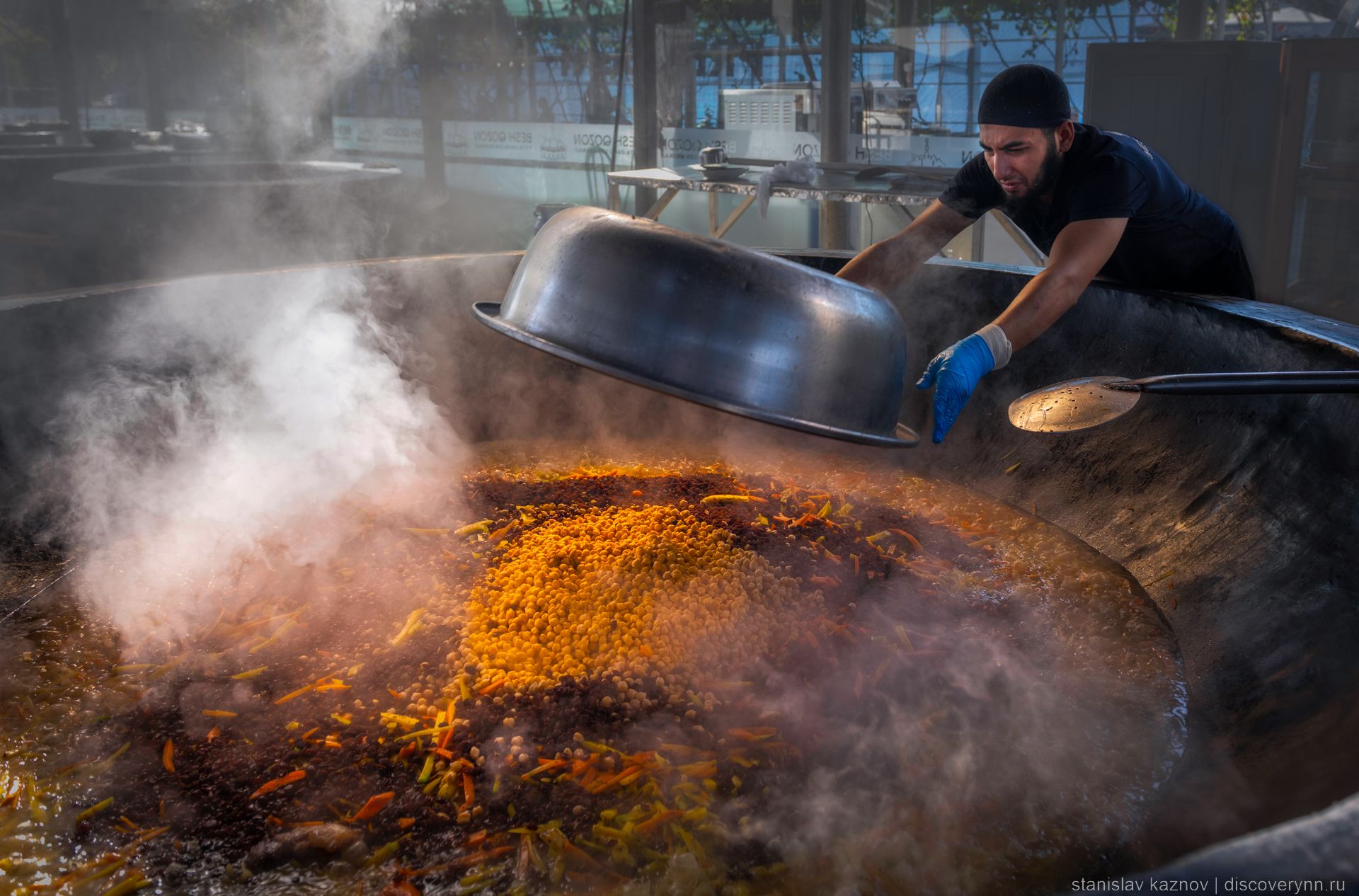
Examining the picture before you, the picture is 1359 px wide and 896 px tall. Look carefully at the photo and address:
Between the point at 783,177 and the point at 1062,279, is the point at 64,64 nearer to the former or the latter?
the point at 783,177

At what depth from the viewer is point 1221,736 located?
1.65 m

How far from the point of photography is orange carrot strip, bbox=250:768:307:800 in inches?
63.6

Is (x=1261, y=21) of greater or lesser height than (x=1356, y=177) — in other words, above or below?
above

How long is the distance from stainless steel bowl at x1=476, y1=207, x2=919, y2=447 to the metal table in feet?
13.2

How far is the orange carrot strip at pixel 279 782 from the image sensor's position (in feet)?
5.30

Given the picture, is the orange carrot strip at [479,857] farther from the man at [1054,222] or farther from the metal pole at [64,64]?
the metal pole at [64,64]

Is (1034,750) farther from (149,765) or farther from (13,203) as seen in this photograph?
(13,203)

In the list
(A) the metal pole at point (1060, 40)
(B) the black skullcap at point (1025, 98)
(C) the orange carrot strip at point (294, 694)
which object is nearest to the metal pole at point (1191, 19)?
(A) the metal pole at point (1060, 40)

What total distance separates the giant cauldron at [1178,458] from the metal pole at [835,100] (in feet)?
13.8

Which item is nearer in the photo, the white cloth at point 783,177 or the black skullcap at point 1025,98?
the black skullcap at point 1025,98

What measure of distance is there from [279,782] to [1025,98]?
2.13m

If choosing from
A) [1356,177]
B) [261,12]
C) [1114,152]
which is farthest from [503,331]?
[261,12]

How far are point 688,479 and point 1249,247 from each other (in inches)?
211

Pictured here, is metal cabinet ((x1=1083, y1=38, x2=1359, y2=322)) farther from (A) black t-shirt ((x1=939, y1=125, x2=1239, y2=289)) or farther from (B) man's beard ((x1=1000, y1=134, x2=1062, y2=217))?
(B) man's beard ((x1=1000, y1=134, x2=1062, y2=217))
